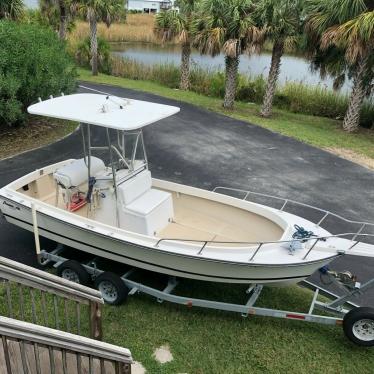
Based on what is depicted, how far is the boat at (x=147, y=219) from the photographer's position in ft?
18.3

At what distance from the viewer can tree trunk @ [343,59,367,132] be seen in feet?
47.3

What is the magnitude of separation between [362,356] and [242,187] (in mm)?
5488

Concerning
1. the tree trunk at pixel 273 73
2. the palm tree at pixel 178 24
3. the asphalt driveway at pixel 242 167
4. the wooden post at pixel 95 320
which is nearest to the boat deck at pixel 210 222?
the asphalt driveway at pixel 242 167

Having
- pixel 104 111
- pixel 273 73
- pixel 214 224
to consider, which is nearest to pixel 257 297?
pixel 214 224

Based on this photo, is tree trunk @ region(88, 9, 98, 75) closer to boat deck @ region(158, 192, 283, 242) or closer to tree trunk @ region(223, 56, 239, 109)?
tree trunk @ region(223, 56, 239, 109)

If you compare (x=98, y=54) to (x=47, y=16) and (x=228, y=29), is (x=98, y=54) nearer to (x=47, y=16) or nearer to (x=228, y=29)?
(x=47, y=16)

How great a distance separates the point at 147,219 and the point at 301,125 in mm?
11615

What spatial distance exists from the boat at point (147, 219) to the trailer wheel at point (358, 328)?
2.37ft

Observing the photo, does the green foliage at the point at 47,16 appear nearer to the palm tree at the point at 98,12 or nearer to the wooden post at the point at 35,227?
the palm tree at the point at 98,12

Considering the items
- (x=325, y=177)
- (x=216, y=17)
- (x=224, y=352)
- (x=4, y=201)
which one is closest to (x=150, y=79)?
(x=216, y=17)

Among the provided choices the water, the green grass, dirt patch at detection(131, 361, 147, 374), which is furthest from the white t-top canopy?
the water

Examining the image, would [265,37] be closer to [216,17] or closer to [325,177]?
[216,17]

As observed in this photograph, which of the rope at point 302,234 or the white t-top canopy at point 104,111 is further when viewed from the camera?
the white t-top canopy at point 104,111

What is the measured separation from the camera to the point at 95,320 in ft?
16.1
